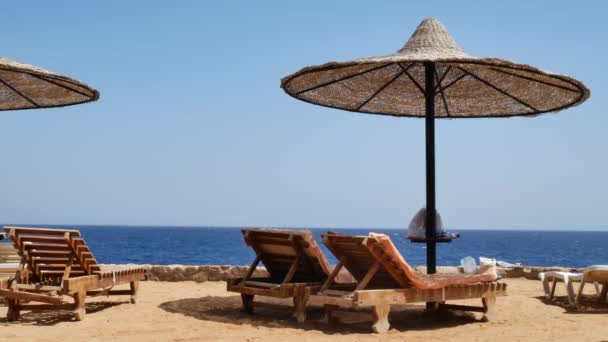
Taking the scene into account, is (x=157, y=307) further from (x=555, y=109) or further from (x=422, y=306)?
(x=555, y=109)

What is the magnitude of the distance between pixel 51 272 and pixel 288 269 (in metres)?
2.54

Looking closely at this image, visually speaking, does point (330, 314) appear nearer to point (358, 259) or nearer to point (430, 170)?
point (358, 259)

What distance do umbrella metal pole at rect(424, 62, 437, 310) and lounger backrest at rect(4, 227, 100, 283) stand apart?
3.66 m

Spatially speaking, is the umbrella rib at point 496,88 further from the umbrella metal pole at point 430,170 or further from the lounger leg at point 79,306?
the lounger leg at point 79,306

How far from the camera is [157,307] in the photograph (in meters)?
7.92

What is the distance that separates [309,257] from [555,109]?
4.08m

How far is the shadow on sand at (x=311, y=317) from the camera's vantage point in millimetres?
6777

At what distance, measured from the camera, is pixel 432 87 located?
788 centimetres

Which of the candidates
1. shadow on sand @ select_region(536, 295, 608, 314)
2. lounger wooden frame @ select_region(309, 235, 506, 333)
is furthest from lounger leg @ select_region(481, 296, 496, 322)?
shadow on sand @ select_region(536, 295, 608, 314)

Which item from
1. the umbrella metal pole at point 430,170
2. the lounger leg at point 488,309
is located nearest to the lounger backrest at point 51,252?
the umbrella metal pole at point 430,170

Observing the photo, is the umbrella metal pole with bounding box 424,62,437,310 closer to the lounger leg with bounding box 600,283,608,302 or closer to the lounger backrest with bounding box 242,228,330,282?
the lounger backrest with bounding box 242,228,330,282

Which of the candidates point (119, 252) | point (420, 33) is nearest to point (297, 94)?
point (420, 33)

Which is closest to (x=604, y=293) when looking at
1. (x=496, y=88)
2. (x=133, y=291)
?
(x=496, y=88)

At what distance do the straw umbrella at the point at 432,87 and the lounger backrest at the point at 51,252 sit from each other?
3.00 m
